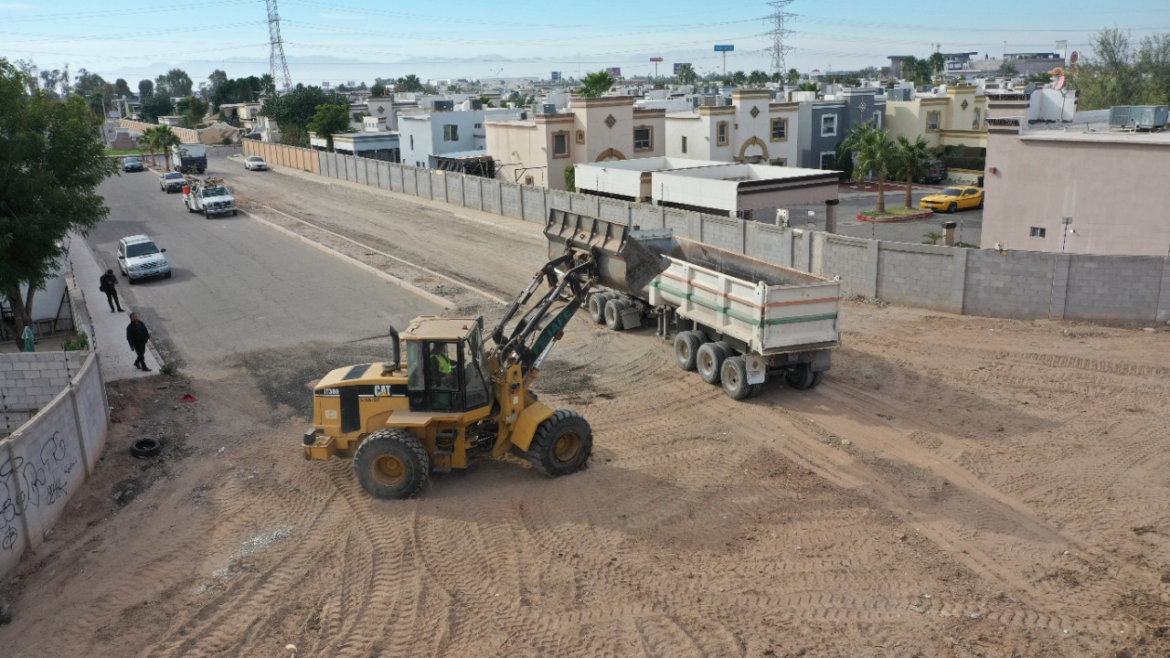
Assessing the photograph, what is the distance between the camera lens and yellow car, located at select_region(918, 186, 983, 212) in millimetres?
44406

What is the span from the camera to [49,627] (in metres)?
9.84

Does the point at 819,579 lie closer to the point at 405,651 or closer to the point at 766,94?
the point at 405,651

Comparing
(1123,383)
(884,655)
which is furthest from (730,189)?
(884,655)

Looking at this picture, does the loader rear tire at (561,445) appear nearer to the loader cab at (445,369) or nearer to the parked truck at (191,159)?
the loader cab at (445,369)

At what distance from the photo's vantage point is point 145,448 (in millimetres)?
14734

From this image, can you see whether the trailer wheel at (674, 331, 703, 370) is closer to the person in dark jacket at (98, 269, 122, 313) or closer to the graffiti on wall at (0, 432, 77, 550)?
the graffiti on wall at (0, 432, 77, 550)

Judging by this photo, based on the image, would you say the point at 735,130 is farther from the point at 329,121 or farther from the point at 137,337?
the point at 329,121

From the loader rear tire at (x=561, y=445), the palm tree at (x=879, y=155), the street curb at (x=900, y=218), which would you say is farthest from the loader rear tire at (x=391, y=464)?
the palm tree at (x=879, y=155)

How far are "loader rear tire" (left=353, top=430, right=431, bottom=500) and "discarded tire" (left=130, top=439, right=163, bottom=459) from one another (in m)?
4.35

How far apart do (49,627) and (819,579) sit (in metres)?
8.67

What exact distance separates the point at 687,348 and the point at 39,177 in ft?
43.0

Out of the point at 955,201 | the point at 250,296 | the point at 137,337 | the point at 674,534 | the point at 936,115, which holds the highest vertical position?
the point at 936,115

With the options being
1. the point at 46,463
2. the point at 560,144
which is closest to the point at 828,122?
the point at 560,144

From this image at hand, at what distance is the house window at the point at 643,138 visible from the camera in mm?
49375
